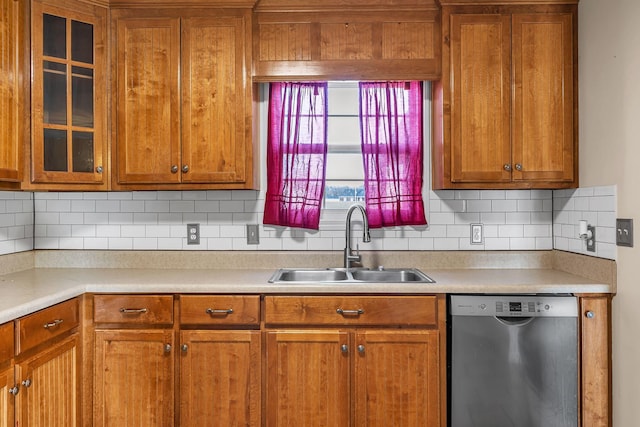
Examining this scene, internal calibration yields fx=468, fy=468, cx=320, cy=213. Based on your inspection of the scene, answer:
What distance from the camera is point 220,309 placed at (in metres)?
2.21

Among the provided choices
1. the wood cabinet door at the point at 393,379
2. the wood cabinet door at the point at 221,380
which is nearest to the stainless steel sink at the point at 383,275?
the wood cabinet door at the point at 393,379

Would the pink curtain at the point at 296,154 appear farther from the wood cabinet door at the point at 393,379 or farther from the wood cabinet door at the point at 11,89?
the wood cabinet door at the point at 11,89

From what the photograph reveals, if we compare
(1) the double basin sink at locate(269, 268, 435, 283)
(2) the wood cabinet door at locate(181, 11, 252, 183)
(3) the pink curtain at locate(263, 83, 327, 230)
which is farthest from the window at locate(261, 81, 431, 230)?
(2) the wood cabinet door at locate(181, 11, 252, 183)

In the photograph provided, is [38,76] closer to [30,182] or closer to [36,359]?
[30,182]

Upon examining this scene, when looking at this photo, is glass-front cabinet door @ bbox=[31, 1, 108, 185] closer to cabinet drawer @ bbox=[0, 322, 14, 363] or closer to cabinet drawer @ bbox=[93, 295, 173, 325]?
cabinet drawer @ bbox=[93, 295, 173, 325]

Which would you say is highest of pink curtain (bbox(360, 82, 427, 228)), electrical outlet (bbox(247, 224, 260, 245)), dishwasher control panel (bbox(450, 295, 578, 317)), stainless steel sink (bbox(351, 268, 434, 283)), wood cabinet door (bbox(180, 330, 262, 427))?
pink curtain (bbox(360, 82, 427, 228))

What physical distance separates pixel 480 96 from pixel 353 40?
73 centimetres

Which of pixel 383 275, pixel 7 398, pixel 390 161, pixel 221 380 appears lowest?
pixel 221 380

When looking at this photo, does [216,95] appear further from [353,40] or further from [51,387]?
[51,387]

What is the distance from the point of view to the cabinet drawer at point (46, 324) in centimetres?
180

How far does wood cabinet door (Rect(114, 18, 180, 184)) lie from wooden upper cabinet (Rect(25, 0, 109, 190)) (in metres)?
0.09

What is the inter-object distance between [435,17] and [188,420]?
239 cm

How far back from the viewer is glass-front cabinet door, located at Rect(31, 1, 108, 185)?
7.54 ft

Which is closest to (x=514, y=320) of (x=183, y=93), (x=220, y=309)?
(x=220, y=309)
